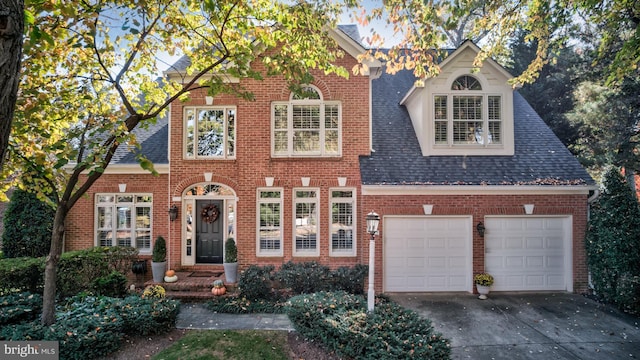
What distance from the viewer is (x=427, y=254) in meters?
8.98

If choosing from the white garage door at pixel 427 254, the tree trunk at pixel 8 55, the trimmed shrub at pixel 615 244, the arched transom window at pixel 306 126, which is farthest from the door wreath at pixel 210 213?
the trimmed shrub at pixel 615 244

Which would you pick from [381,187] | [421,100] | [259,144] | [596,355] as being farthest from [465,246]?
[259,144]

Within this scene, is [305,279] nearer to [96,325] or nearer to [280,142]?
[280,142]

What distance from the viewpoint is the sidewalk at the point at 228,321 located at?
6.91m

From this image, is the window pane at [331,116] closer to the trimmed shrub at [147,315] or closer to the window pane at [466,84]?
the window pane at [466,84]

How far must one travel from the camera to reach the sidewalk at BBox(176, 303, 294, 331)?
691cm

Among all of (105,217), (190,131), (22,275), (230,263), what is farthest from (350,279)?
(22,275)

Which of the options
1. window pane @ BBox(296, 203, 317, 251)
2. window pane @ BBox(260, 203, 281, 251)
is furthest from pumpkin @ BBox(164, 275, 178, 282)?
window pane @ BBox(296, 203, 317, 251)

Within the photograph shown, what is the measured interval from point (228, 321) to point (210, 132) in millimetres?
5871

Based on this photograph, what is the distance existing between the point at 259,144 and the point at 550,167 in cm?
922

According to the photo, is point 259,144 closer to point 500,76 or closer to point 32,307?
point 32,307

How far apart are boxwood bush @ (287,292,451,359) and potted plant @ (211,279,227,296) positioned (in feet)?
10.5

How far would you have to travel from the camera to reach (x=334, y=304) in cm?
602

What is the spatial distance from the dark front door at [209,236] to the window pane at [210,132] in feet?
5.65
